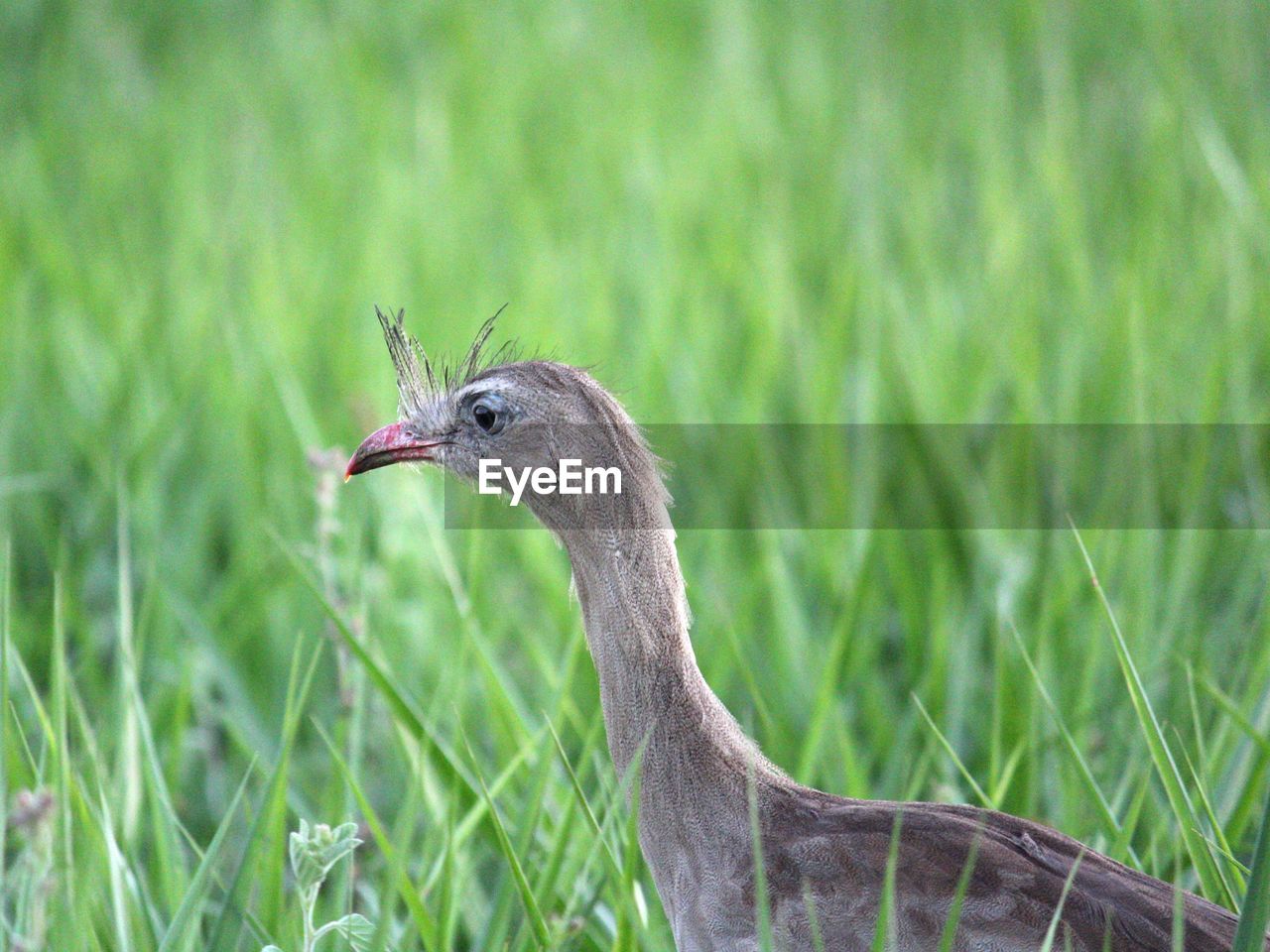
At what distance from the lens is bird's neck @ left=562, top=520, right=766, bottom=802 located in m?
1.33

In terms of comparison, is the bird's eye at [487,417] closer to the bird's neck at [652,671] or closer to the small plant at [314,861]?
the bird's neck at [652,671]

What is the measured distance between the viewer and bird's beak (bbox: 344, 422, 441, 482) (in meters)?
1.58

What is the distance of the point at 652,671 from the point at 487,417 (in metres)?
0.34

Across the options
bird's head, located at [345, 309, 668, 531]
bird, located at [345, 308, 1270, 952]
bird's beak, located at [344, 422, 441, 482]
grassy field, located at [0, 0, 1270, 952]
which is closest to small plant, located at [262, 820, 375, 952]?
grassy field, located at [0, 0, 1270, 952]

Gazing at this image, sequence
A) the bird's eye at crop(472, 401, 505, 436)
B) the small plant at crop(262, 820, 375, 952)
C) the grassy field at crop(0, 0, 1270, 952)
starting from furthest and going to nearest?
1. the grassy field at crop(0, 0, 1270, 952)
2. the bird's eye at crop(472, 401, 505, 436)
3. the small plant at crop(262, 820, 375, 952)

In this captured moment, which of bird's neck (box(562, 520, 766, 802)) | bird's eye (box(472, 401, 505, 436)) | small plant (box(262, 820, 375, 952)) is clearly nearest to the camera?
small plant (box(262, 820, 375, 952))

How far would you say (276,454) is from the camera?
2.79 meters

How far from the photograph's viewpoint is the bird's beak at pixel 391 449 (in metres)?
1.58

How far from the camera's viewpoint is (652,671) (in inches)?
52.7

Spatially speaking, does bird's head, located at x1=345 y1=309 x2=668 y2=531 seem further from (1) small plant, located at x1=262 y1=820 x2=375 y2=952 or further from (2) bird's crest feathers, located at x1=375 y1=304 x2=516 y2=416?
(1) small plant, located at x1=262 y1=820 x2=375 y2=952

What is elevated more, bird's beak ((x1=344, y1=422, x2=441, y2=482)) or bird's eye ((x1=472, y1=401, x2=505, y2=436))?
bird's eye ((x1=472, y1=401, x2=505, y2=436))
